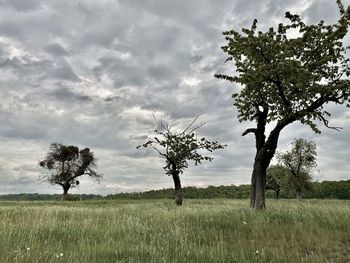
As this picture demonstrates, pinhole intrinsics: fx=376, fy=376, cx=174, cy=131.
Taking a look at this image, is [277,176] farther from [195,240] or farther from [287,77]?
[195,240]

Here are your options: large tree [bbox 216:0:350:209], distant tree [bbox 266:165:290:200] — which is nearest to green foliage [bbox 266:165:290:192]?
distant tree [bbox 266:165:290:200]

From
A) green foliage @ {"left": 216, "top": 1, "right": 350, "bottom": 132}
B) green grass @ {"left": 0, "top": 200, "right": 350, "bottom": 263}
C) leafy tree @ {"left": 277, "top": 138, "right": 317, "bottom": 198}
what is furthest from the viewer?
leafy tree @ {"left": 277, "top": 138, "right": 317, "bottom": 198}

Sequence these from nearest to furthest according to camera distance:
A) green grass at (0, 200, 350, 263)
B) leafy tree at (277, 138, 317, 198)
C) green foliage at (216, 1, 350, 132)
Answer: green grass at (0, 200, 350, 263) → green foliage at (216, 1, 350, 132) → leafy tree at (277, 138, 317, 198)

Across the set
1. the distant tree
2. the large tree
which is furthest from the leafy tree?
the large tree

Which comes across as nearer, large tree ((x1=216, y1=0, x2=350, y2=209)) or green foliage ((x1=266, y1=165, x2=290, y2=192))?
large tree ((x1=216, y1=0, x2=350, y2=209))

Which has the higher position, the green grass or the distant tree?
the distant tree

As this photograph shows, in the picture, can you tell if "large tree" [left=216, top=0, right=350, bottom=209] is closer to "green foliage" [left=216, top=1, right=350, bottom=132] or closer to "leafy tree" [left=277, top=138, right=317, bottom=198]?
"green foliage" [left=216, top=1, right=350, bottom=132]

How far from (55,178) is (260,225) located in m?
69.4

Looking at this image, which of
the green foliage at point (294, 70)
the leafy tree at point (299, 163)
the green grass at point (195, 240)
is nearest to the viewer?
the green grass at point (195, 240)

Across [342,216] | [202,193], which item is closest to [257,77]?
[342,216]

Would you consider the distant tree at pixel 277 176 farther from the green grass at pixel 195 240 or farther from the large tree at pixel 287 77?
the green grass at pixel 195 240

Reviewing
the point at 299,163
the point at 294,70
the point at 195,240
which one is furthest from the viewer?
the point at 299,163

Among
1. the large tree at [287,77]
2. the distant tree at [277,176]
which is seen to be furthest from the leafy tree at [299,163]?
the large tree at [287,77]

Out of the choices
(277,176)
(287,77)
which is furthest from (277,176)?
(287,77)
